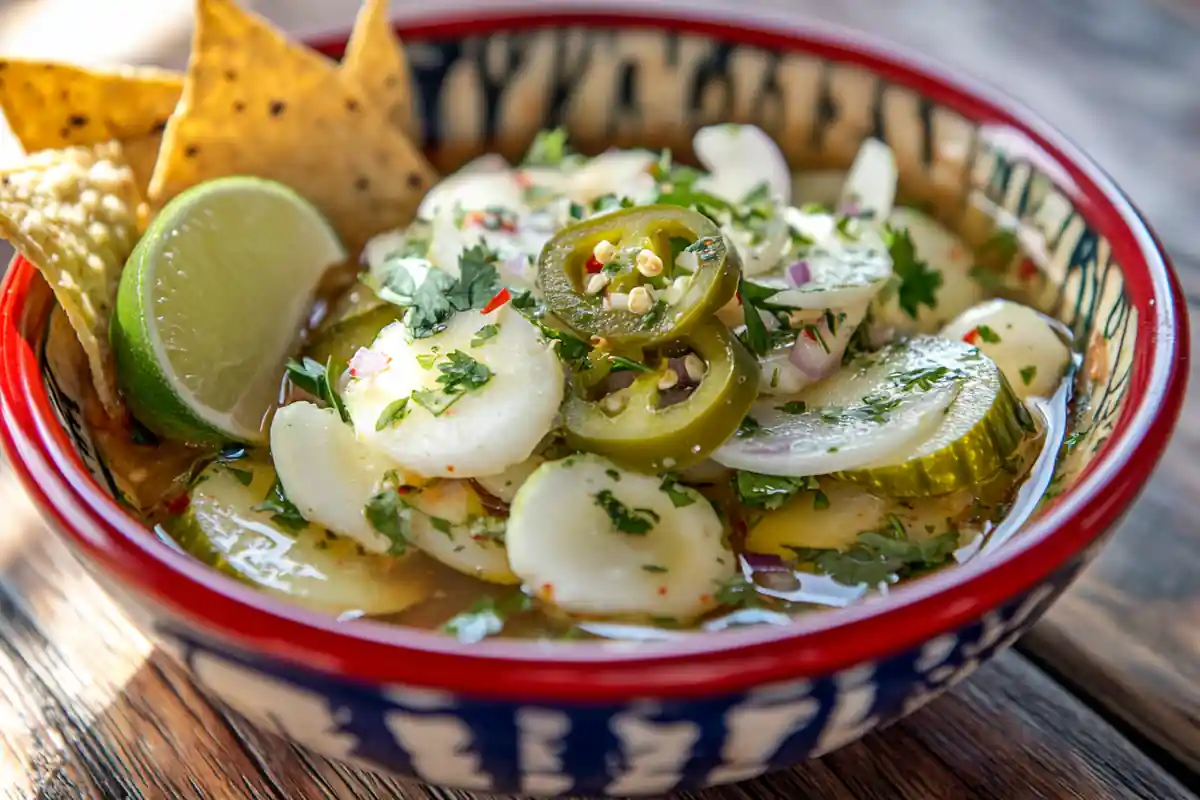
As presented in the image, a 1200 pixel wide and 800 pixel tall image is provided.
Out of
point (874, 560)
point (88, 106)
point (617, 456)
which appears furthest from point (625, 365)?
point (88, 106)

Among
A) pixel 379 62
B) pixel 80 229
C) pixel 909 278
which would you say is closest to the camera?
pixel 80 229

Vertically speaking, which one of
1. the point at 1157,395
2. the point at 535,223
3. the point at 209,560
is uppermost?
the point at 1157,395

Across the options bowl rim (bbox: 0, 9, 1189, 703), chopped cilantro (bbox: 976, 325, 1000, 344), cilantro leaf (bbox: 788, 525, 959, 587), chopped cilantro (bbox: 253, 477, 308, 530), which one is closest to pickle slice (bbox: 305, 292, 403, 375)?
chopped cilantro (bbox: 253, 477, 308, 530)

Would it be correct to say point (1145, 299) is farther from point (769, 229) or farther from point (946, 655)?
point (946, 655)

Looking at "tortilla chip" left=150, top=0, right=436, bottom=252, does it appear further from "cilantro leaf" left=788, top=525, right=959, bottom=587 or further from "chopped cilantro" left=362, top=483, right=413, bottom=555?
"cilantro leaf" left=788, top=525, right=959, bottom=587

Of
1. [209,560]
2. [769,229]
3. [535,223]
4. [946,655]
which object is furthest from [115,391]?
[946,655]

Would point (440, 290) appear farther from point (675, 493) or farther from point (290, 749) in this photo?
point (290, 749)

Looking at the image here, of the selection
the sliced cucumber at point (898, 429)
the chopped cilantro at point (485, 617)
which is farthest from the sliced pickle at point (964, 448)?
the chopped cilantro at point (485, 617)
